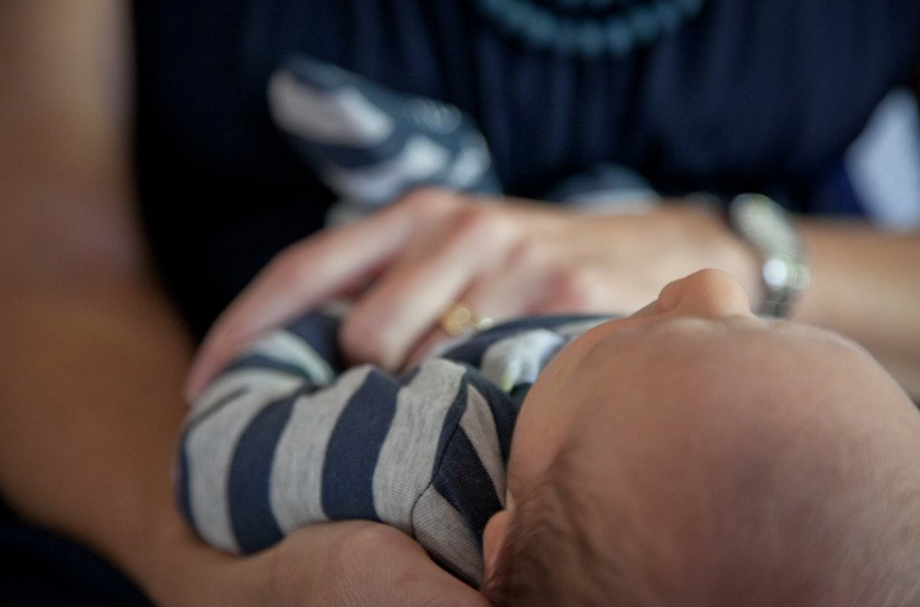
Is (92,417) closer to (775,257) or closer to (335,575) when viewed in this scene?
(335,575)

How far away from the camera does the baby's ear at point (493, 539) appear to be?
32 cm

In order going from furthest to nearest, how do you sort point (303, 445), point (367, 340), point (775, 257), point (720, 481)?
point (775, 257) < point (367, 340) < point (303, 445) < point (720, 481)

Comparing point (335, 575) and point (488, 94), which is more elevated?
point (488, 94)

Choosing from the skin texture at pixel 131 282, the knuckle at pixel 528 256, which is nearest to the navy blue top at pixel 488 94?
the skin texture at pixel 131 282

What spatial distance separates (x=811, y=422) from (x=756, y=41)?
509 mm

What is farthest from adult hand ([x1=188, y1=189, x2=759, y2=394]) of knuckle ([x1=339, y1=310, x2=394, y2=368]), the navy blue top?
the navy blue top

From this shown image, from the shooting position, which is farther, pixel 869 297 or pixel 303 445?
pixel 869 297

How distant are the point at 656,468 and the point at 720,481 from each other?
0.02m

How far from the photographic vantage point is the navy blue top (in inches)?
26.0

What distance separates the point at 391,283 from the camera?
536mm

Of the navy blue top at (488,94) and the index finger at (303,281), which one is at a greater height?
the navy blue top at (488,94)

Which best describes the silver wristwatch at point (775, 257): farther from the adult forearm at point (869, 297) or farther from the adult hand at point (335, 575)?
the adult hand at point (335, 575)

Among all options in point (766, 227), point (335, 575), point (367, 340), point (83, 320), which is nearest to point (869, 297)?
point (766, 227)

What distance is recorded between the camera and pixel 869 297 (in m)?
0.67
